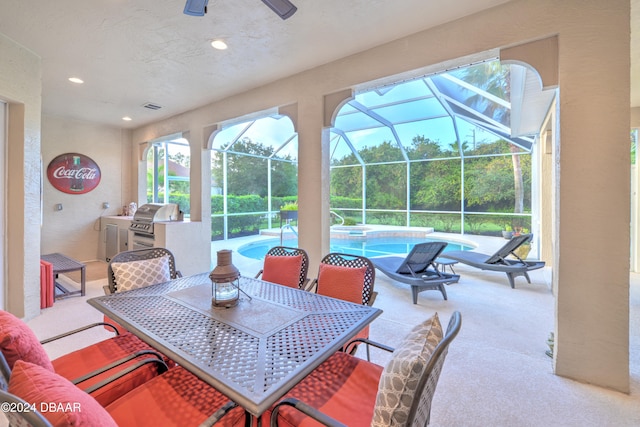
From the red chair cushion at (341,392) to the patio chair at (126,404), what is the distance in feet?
0.83

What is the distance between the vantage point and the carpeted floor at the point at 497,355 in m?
1.77

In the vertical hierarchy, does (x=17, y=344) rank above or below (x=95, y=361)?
above

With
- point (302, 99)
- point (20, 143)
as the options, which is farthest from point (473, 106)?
point (20, 143)

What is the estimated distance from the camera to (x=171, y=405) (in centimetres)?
124

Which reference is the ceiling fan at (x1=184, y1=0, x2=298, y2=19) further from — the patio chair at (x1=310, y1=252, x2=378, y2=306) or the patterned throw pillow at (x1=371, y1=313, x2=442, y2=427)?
the patterned throw pillow at (x1=371, y1=313, x2=442, y2=427)

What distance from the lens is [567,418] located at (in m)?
1.74

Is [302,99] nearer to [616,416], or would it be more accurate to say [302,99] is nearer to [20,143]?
[20,143]

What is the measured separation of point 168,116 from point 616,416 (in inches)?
270

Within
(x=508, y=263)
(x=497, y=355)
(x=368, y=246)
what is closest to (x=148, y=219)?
(x=497, y=355)

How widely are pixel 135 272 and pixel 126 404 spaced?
1238 millimetres

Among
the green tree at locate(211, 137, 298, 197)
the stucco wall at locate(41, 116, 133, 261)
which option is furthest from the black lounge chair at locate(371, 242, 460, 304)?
the stucco wall at locate(41, 116, 133, 261)

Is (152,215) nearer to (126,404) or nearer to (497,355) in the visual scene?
(126,404)

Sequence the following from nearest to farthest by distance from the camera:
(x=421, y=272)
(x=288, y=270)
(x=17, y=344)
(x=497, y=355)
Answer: (x=17, y=344) < (x=497, y=355) < (x=288, y=270) < (x=421, y=272)

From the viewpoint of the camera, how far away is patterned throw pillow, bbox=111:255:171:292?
2191 mm
